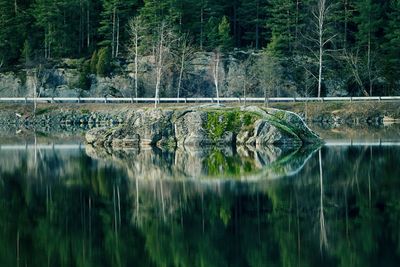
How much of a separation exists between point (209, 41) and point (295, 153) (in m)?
53.0

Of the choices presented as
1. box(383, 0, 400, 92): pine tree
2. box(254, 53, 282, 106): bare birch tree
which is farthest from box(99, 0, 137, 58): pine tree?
box(383, 0, 400, 92): pine tree

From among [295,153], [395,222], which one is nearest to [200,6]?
[295,153]

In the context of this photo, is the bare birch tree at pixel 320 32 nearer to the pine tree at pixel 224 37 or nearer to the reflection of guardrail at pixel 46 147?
the pine tree at pixel 224 37

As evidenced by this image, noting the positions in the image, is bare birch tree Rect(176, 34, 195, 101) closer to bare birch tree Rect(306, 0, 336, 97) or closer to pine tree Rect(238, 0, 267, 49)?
pine tree Rect(238, 0, 267, 49)

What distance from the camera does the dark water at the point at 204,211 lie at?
16891mm

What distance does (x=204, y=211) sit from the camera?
72.4 feet

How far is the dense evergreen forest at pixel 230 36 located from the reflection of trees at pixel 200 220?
168ft

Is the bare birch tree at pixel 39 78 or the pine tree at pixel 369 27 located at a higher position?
the pine tree at pixel 369 27

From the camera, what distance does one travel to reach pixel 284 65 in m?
88.0

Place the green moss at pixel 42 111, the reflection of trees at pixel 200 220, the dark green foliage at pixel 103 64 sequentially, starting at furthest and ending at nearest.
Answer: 1. the dark green foliage at pixel 103 64
2. the green moss at pixel 42 111
3. the reflection of trees at pixel 200 220

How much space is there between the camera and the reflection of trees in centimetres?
1675

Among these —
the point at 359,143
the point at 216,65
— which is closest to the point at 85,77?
the point at 216,65

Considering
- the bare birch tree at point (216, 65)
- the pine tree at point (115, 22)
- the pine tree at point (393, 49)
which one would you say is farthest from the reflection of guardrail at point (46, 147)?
the pine tree at point (393, 49)

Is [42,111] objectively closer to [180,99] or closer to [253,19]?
[180,99]
